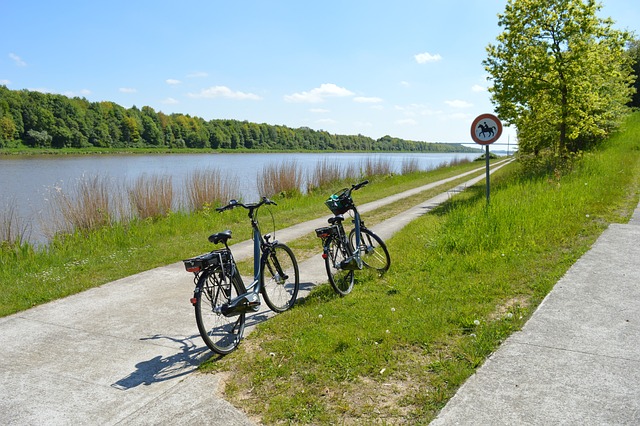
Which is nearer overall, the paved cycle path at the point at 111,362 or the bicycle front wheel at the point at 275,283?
the paved cycle path at the point at 111,362

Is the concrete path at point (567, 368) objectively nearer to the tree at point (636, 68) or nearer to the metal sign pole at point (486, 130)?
the metal sign pole at point (486, 130)

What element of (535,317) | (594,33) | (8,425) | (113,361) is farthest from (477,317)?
(594,33)

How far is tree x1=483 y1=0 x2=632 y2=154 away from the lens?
15.6 m

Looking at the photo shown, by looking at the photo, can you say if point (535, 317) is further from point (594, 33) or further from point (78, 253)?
point (594, 33)

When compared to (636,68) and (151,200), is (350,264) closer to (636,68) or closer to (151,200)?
(151,200)

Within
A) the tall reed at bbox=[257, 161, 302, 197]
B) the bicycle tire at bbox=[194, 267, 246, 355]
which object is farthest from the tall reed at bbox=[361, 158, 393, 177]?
the bicycle tire at bbox=[194, 267, 246, 355]

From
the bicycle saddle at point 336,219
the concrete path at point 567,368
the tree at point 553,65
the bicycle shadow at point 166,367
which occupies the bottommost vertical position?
the bicycle shadow at point 166,367

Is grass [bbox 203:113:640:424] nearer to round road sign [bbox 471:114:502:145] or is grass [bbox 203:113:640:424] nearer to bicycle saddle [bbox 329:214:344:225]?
bicycle saddle [bbox 329:214:344:225]

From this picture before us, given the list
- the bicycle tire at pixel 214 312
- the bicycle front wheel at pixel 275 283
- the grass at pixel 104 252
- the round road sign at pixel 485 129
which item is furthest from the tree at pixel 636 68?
the bicycle tire at pixel 214 312

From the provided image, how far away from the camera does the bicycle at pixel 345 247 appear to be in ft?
18.2

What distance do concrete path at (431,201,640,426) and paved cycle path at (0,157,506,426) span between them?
1564 millimetres

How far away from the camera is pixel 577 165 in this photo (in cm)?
1488

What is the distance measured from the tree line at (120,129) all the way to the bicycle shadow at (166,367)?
68089mm

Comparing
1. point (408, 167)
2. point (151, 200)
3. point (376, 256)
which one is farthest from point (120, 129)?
point (376, 256)
